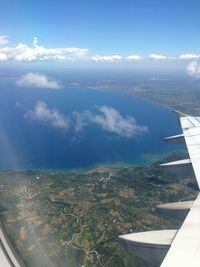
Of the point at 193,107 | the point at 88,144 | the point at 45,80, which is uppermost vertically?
the point at 45,80

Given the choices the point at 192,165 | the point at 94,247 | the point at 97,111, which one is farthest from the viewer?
the point at 97,111

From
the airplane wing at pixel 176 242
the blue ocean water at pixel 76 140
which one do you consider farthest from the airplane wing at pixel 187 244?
the blue ocean water at pixel 76 140

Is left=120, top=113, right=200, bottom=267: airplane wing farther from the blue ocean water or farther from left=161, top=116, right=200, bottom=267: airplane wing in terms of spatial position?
the blue ocean water

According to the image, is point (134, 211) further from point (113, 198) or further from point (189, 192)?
point (189, 192)

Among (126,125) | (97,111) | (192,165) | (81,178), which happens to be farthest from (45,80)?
(192,165)

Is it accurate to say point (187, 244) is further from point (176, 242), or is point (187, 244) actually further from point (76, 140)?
point (76, 140)

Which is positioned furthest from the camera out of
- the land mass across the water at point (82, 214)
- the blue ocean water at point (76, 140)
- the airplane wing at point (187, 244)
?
the blue ocean water at point (76, 140)

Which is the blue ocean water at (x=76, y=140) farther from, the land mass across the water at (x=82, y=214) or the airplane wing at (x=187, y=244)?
the airplane wing at (x=187, y=244)
